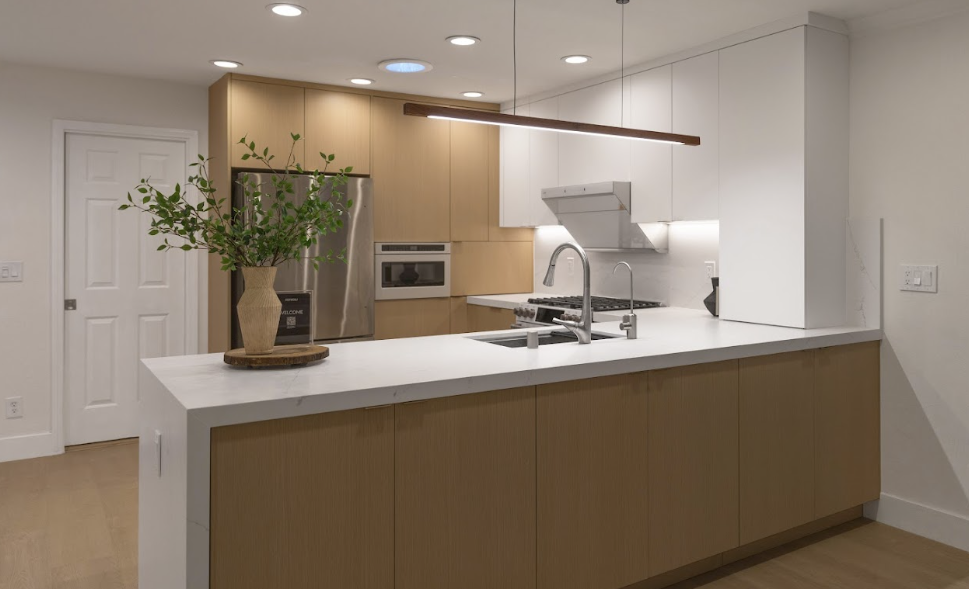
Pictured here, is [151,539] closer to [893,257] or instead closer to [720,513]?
[720,513]

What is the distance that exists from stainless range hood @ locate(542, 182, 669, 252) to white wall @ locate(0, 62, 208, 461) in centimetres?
289

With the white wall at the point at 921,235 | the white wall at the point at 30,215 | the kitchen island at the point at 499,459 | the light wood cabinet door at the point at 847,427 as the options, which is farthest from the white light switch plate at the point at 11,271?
the white wall at the point at 921,235

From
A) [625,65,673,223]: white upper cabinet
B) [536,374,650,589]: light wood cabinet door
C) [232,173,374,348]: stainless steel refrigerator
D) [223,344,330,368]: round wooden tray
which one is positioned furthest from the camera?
[232,173,374,348]: stainless steel refrigerator

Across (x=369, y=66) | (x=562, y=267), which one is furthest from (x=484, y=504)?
(x=562, y=267)

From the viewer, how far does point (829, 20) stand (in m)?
3.54

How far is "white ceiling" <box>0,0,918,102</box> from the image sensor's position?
132 inches

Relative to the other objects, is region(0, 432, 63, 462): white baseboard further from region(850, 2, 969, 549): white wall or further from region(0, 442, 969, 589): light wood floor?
region(850, 2, 969, 549): white wall

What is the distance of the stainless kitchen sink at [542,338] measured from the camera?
10.7ft

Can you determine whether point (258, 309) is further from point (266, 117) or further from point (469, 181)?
point (469, 181)

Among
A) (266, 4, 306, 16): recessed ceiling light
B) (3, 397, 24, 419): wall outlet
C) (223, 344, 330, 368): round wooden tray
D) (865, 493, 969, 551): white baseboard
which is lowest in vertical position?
(865, 493, 969, 551): white baseboard

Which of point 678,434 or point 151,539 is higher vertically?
point 678,434

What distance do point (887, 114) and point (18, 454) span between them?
203 inches

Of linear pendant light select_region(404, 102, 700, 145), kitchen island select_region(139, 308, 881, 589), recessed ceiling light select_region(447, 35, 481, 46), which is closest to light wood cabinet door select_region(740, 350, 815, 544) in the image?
kitchen island select_region(139, 308, 881, 589)

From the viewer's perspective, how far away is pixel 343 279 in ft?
16.2
